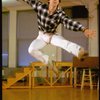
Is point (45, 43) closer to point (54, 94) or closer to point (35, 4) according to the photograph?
point (35, 4)

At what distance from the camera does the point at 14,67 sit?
42.8 feet

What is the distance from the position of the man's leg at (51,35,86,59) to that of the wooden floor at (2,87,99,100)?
494cm

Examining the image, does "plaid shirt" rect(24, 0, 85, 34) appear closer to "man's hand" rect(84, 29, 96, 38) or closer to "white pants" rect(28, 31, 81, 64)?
"white pants" rect(28, 31, 81, 64)

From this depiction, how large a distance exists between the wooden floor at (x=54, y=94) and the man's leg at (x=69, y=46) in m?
4.94

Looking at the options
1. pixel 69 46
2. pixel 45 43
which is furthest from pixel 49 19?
pixel 69 46

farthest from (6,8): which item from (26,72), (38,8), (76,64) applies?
(38,8)

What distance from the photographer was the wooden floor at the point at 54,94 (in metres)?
9.19

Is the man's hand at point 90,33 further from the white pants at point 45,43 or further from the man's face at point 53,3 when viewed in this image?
the man's face at point 53,3

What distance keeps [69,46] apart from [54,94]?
20.1 ft

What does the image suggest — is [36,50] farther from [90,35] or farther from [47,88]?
[47,88]

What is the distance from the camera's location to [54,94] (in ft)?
32.8

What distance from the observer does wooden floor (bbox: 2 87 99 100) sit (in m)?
9.19

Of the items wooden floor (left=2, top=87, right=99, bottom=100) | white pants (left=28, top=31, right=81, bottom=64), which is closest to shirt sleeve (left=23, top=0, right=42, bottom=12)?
white pants (left=28, top=31, right=81, bottom=64)

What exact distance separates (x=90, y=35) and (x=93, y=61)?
1.81 metres
